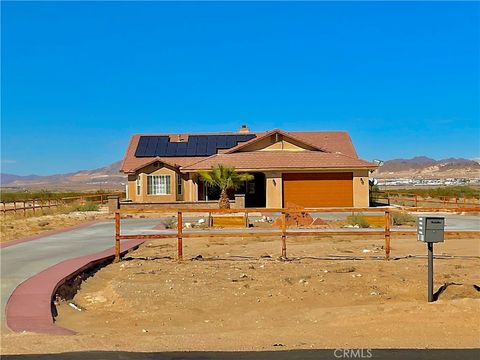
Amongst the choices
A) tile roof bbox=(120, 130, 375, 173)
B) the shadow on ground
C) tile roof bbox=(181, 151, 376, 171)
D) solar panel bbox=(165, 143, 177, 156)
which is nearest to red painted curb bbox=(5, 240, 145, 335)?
the shadow on ground

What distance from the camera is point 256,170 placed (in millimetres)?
38125

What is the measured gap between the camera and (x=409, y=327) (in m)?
7.99

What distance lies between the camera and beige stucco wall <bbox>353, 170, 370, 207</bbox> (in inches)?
1515

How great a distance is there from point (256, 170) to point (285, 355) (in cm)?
3169

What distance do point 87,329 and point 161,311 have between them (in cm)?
156

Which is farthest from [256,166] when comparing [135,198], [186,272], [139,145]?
[186,272]

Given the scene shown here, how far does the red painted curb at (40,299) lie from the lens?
8109mm

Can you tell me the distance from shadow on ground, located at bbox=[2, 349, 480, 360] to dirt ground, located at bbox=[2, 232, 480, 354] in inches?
10.5

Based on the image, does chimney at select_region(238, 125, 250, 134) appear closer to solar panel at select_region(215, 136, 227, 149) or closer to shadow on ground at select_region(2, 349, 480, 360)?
solar panel at select_region(215, 136, 227, 149)

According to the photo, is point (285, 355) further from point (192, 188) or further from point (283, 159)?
point (192, 188)

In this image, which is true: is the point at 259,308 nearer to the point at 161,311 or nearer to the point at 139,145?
the point at 161,311

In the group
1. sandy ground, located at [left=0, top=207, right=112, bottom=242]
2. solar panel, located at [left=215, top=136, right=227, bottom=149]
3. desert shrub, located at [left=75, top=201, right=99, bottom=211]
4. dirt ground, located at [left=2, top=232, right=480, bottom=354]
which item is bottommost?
dirt ground, located at [left=2, top=232, right=480, bottom=354]

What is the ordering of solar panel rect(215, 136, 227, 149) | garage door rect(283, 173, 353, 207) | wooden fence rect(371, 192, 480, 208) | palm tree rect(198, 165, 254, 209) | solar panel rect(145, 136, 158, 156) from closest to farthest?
palm tree rect(198, 165, 254, 209) → garage door rect(283, 173, 353, 207) → wooden fence rect(371, 192, 480, 208) → solar panel rect(145, 136, 158, 156) → solar panel rect(215, 136, 227, 149)

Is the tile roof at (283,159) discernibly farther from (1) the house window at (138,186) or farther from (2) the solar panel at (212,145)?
(2) the solar panel at (212,145)
